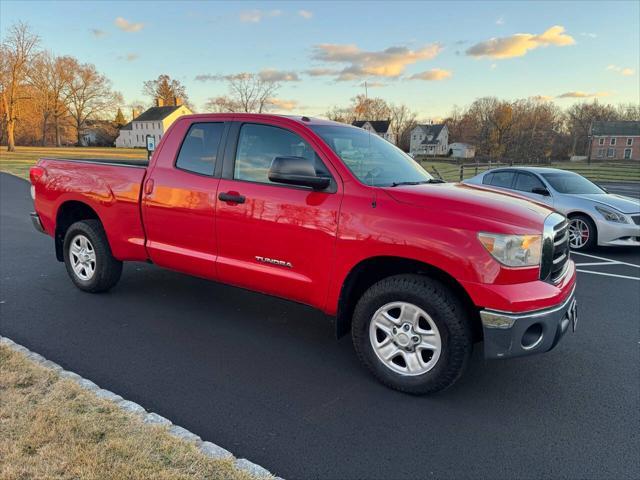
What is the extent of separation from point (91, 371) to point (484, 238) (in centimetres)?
301

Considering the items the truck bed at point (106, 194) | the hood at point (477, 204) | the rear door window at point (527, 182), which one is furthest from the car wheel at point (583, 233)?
the truck bed at point (106, 194)

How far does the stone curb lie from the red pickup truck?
1.28 m

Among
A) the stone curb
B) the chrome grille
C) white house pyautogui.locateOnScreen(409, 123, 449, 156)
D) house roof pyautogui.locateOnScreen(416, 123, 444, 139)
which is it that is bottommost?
the stone curb

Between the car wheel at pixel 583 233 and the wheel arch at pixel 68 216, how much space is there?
7523 mm

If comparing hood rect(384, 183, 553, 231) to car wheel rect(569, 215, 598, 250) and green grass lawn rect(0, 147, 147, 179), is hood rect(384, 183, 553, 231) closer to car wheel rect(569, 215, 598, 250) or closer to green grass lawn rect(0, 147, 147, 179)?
car wheel rect(569, 215, 598, 250)

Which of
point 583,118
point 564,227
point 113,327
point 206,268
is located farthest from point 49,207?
point 583,118

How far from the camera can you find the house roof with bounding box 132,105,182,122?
85.8 meters

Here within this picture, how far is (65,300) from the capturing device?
5.07 metres

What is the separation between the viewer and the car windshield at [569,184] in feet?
28.2

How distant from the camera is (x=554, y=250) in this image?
10.5 ft

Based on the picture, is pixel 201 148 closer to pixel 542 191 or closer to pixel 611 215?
pixel 542 191

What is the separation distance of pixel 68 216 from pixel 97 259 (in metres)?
0.86

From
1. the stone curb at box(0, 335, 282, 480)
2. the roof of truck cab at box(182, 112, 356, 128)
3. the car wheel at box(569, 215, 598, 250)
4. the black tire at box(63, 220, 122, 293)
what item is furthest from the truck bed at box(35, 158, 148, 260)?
the car wheel at box(569, 215, 598, 250)

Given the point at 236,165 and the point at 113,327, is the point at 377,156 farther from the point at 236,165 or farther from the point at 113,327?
the point at 113,327
